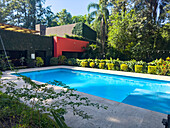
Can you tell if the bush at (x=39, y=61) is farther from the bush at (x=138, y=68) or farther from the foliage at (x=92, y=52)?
the bush at (x=138, y=68)

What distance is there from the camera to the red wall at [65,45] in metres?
17.5

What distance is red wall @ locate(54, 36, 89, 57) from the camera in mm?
17531

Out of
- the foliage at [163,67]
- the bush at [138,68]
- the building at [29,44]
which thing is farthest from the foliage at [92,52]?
the foliage at [163,67]

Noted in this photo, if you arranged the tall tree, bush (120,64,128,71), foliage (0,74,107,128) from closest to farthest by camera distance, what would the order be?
foliage (0,74,107,128) < bush (120,64,128,71) < the tall tree

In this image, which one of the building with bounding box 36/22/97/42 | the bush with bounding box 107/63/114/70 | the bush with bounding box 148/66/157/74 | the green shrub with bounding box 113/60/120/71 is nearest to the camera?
the bush with bounding box 148/66/157/74

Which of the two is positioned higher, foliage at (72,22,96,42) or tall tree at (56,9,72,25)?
tall tree at (56,9,72,25)

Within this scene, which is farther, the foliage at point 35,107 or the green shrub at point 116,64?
the green shrub at point 116,64

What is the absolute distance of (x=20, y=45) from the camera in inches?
559

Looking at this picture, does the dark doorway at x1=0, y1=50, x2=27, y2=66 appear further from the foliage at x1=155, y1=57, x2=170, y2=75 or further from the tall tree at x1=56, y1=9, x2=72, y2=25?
the tall tree at x1=56, y1=9, x2=72, y2=25

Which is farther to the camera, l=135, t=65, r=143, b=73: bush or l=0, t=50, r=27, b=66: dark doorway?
l=0, t=50, r=27, b=66: dark doorway

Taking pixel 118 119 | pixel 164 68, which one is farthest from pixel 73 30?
pixel 118 119

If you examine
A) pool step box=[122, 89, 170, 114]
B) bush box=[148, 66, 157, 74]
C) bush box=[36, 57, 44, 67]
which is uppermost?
bush box=[36, 57, 44, 67]

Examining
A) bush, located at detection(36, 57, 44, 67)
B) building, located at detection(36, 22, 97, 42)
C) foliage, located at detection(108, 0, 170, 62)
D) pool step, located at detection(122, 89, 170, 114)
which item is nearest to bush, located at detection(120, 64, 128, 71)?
foliage, located at detection(108, 0, 170, 62)

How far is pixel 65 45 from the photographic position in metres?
18.6
